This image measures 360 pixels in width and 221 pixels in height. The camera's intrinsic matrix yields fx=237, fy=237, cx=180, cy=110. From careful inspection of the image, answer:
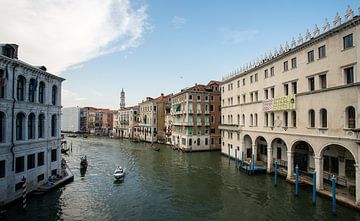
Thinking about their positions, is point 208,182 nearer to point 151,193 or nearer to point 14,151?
point 151,193

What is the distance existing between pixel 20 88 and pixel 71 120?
126 meters

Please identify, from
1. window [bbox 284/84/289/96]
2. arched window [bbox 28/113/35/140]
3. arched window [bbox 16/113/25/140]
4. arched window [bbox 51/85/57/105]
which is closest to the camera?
arched window [bbox 16/113/25/140]

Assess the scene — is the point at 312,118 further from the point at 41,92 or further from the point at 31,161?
the point at 41,92

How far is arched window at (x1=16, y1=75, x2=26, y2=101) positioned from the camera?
1876cm

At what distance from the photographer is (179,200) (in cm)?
2073

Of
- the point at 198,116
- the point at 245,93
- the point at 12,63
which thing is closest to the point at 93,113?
the point at 198,116

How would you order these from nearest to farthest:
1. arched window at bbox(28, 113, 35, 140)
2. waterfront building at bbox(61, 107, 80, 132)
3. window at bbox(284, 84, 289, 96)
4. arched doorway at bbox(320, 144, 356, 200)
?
1. arched window at bbox(28, 113, 35, 140)
2. arched doorway at bbox(320, 144, 356, 200)
3. window at bbox(284, 84, 289, 96)
4. waterfront building at bbox(61, 107, 80, 132)

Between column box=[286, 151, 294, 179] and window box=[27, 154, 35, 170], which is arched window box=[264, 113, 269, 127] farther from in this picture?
window box=[27, 154, 35, 170]

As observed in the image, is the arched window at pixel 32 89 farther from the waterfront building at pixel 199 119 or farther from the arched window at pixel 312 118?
the waterfront building at pixel 199 119

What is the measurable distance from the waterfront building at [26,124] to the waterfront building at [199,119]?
32.1 m

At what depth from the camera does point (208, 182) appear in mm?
26547

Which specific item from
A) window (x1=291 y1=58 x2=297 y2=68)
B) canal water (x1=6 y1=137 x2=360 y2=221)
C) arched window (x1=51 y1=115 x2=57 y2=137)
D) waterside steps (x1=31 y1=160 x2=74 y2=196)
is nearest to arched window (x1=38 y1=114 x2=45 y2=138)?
arched window (x1=51 y1=115 x2=57 y2=137)

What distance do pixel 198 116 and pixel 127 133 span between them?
173ft

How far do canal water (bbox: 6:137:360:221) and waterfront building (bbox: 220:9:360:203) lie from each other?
331cm
